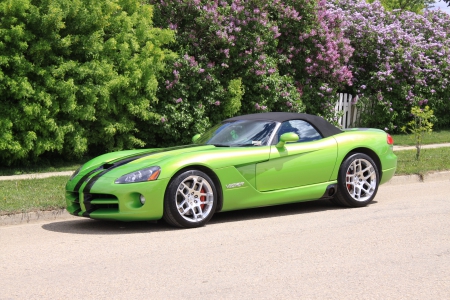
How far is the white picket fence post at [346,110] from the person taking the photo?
21.1m

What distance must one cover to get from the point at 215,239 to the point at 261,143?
1820 mm

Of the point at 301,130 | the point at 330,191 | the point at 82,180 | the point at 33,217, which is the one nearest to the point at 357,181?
the point at 330,191

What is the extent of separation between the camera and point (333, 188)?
29.6ft

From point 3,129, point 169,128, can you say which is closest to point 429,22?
point 169,128

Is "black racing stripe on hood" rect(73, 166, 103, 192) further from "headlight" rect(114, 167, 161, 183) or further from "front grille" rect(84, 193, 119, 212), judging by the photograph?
"headlight" rect(114, 167, 161, 183)

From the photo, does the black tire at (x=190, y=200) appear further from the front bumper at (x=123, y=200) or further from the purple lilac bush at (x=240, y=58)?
the purple lilac bush at (x=240, y=58)

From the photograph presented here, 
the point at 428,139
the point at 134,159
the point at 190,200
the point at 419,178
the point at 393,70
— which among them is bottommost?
the point at 419,178

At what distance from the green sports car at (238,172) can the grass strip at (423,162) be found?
2747 millimetres

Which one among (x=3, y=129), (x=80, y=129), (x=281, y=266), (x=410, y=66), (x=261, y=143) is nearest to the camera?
(x=281, y=266)

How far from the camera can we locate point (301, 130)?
358 inches

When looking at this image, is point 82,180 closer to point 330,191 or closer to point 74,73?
point 330,191

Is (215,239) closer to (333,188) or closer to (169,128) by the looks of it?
(333,188)

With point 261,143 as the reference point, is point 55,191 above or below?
below

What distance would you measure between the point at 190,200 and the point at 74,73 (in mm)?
7150
